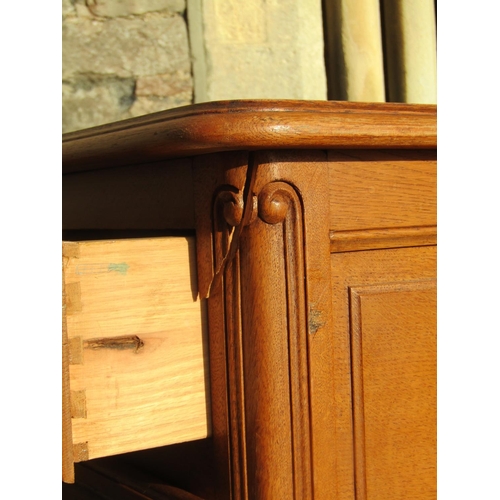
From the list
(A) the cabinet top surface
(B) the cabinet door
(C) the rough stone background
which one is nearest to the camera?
(A) the cabinet top surface

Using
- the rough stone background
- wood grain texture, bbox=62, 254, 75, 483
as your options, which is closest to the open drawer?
wood grain texture, bbox=62, 254, 75, 483

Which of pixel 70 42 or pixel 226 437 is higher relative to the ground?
pixel 70 42

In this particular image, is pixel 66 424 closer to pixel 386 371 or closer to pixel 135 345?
pixel 135 345

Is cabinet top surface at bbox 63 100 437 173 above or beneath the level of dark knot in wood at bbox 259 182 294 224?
above

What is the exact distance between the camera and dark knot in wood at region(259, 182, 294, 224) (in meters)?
0.78

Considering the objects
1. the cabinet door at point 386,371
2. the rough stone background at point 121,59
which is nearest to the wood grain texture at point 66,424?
the cabinet door at point 386,371

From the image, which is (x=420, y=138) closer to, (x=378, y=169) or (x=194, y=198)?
(x=378, y=169)

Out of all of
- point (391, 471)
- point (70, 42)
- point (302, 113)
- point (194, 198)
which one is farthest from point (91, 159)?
point (70, 42)

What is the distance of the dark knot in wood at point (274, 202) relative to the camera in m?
0.78

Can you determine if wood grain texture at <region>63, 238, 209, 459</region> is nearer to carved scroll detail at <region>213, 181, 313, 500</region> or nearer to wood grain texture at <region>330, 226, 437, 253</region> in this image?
carved scroll detail at <region>213, 181, 313, 500</region>

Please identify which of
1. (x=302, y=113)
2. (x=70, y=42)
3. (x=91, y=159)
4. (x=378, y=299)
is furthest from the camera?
(x=70, y=42)

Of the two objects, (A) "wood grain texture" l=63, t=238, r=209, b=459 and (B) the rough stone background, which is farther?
(B) the rough stone background

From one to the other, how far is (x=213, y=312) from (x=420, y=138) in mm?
279

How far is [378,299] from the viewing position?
0.85 m
